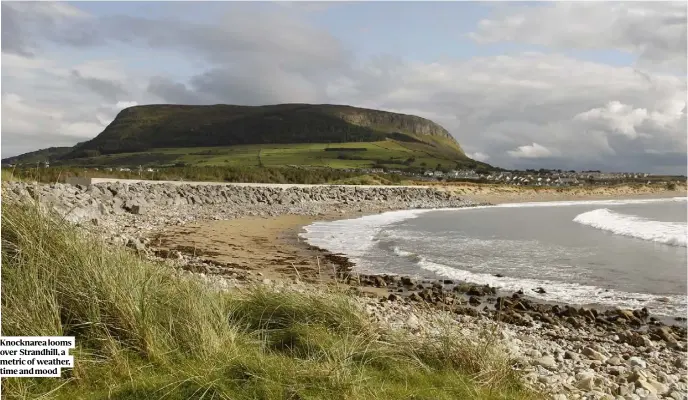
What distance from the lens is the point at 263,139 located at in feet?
451

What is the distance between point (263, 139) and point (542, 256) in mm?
123464

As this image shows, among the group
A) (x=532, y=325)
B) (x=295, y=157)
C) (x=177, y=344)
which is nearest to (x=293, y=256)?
(x=532, y=325)

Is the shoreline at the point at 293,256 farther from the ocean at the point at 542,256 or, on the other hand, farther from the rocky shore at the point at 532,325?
the ocean at the point at 542,256

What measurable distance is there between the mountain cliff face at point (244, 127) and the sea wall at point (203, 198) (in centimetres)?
8408

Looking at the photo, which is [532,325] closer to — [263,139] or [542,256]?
[542,256]

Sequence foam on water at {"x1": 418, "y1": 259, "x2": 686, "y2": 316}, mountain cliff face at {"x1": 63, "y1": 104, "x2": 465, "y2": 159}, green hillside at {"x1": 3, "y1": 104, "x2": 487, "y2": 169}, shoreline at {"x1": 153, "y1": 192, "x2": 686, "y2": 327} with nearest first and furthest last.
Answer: foam on water at {"x1": 418, "y1": 259, "x2": 686, "y2": 316}
shoreline at {"x1": 153, "y1": 192, "x2": 686, "y2": 327}
green hillside at {"x1": 3, "y1": 104, "x2": 487, "y2": 169}
mountain cliff face at {"x1": 63, "y1": 104, "x2": 465, "y2": 159}

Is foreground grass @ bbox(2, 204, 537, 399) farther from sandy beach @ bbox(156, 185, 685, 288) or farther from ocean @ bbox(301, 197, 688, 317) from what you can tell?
ocean @ bbox(301, 197, 688, 317)

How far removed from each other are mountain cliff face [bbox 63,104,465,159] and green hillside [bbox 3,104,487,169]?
252mm

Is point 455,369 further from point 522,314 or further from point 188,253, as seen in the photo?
point 188,253

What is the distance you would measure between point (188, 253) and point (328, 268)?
444 centimetres

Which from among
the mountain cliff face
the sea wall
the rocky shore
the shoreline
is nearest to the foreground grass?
the rocky shore

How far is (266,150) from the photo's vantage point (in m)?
112

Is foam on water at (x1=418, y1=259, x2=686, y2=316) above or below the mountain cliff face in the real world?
below

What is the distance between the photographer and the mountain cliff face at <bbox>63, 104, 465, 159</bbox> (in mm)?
138000
